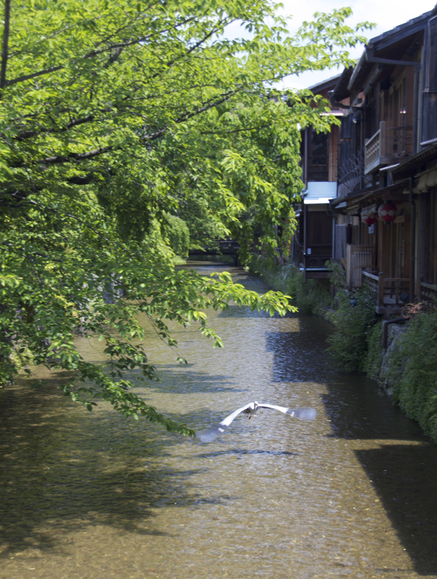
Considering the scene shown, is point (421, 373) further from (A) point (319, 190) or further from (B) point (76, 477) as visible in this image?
(A) point (319, 190)

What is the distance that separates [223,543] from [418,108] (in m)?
11.5

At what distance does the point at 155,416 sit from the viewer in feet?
21.9

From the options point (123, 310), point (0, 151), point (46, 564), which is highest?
point (0, 151)

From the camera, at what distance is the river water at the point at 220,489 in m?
6.47

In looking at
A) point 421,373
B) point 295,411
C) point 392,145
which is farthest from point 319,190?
point 295,411

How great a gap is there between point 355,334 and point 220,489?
25.2 ft

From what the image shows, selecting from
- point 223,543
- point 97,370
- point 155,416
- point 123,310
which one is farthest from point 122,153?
point 223,543

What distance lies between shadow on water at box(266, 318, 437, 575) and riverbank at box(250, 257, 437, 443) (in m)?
0.31

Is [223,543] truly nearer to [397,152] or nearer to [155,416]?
[155,416]

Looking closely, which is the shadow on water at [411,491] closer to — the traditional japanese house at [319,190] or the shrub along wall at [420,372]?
the shrub along wall at [420,372]

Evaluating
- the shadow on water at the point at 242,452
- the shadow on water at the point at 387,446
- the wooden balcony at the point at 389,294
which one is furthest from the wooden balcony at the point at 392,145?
the shadow on water at the point at 242,452

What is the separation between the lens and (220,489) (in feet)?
27.6

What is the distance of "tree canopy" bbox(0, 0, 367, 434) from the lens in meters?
6.29

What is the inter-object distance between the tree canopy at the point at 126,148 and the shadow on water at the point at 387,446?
309 centimetres
